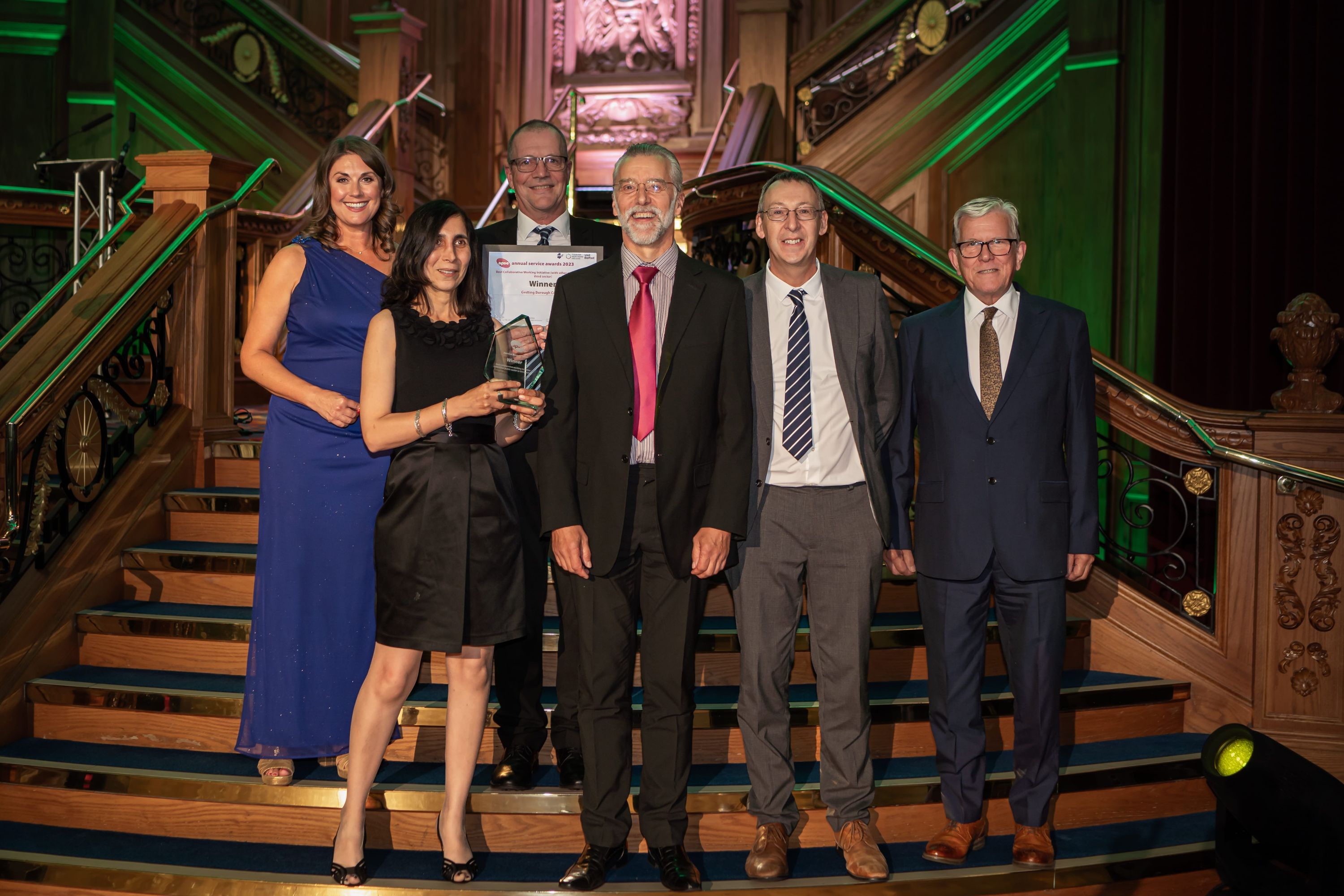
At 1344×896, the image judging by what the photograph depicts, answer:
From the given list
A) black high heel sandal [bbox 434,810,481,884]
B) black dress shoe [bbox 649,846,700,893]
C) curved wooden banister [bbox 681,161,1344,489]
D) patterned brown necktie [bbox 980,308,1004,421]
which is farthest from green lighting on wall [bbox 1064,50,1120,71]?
black high heel sandal [bbox 434,810,481,884]

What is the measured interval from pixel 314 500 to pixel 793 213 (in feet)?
5.33

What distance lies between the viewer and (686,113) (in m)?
10.5

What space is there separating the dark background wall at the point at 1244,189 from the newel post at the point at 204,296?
5.01m

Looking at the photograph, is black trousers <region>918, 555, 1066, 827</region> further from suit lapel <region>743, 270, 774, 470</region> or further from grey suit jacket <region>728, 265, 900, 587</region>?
suit lapel <region>743, 270, 774, 470</region>

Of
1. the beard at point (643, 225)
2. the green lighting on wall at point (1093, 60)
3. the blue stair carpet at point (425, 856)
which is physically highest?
the green lighting on wall at point (1093, 60)

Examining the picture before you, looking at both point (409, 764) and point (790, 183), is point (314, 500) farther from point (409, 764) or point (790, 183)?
point (790, 183)

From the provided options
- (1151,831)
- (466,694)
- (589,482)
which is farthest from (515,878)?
(1151,831)

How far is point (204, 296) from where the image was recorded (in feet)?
16.3

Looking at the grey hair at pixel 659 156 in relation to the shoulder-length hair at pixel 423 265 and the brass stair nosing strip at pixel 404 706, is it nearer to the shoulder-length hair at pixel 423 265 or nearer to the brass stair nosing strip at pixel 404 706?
the shoulder-length hair at pixel 423 265

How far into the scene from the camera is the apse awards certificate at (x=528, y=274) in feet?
10.2

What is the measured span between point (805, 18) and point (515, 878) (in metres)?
8.84

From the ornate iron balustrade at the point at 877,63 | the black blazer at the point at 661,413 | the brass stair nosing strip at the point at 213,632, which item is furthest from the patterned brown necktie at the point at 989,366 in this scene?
the ornate iron balustrade at the point at 877,63

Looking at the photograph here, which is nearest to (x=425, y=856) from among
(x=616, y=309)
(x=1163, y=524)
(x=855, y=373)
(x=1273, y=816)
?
(x=616, y=309)

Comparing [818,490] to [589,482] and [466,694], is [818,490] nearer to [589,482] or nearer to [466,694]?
[589,482]
